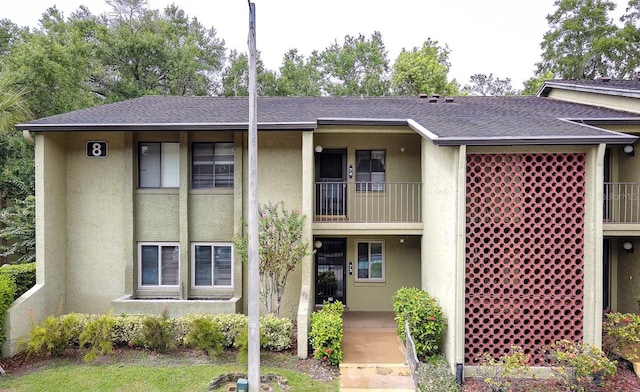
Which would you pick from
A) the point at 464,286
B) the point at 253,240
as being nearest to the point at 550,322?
the point at 464,286

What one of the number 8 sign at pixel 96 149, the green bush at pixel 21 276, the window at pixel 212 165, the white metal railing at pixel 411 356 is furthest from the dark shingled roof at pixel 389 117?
the white metal railing at pixel 411 356

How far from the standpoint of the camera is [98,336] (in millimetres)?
8711

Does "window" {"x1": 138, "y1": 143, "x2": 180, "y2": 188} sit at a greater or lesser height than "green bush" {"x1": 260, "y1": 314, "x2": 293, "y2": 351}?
greater

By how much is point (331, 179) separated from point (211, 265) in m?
4.26

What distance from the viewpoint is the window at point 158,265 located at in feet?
36.7

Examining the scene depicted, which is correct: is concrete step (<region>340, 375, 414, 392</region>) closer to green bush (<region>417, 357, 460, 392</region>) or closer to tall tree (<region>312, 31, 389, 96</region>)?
green bush (<region>417, 357, 460, 392</region>)

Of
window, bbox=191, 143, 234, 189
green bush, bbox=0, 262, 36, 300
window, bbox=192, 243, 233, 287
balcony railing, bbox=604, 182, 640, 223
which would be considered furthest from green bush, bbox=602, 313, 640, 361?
green bush, bbox=0, 262, 36, 300

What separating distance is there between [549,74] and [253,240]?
101 ft

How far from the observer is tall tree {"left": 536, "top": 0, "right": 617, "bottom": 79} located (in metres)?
29.3

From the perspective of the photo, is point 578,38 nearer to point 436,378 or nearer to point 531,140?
point 531,140

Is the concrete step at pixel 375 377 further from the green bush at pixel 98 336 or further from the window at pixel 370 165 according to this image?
the window at pixel 370 165

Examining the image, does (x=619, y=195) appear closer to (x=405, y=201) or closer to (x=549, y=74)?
(x=405, y=201)

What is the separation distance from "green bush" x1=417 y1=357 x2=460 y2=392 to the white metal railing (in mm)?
133

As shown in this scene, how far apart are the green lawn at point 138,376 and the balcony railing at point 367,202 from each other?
460 centimetres
